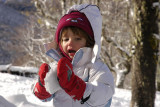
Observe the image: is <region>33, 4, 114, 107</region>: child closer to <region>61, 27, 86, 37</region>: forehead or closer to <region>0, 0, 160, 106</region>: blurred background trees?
<region>61, 27, 86, 37</region>: forehead

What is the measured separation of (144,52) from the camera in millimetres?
3404

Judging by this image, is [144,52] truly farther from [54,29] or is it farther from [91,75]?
[54,29]

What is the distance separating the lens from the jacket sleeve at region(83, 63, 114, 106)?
45.4 inches

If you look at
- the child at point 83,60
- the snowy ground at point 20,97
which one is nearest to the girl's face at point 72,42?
the child at point 83,60

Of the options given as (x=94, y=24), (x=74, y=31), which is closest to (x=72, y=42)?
(x=74, y=31)

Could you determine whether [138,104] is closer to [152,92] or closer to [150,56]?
[152,92]

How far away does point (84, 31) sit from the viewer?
142cm

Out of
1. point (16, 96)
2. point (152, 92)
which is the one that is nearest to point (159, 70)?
point (152, 92)

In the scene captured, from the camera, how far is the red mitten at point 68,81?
1.04m

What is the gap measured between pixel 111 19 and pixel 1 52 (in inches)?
763

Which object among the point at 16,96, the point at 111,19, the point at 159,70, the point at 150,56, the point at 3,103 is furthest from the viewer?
the point at 159,70

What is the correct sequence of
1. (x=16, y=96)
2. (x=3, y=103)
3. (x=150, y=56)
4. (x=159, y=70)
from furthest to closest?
(x=159, y=70)
(x=150, y=56)
(x=16, y=96)
(x=3, y=103)

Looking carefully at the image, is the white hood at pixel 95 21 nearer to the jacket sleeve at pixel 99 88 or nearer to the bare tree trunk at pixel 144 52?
the jacket sleeve at pixel 99 88

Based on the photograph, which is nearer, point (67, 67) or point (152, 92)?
point (67, 67)
